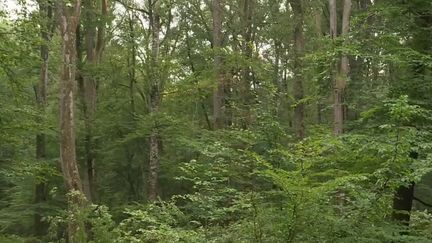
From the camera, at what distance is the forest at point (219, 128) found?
6918mm

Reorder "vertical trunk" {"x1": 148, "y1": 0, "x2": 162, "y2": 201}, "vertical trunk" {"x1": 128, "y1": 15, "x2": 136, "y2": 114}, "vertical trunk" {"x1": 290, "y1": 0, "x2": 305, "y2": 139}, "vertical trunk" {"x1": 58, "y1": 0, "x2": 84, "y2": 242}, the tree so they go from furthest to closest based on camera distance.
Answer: "vertical trunk" {"x1": 128, "y1": 15, "x2": 136, "y2": 114} < "vertical trunk" {"x1": 290, "y1": 0, "x2": 305, "y2": 139} < the tree < "vertical trunk" {"x1": 148, "y1": 0, "x2": 162, "y2": 201} < "vertical trunk" {"x1": 58, "y1": 0, "x2": 84, "y2": 242}

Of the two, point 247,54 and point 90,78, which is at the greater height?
point 247,54

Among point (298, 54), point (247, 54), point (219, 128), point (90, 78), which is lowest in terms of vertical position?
point (219, 128)

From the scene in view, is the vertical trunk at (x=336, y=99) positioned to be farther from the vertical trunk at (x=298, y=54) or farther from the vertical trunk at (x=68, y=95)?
the vertical trunk at (x=68, y=95)

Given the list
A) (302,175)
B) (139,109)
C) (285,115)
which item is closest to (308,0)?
(285,115)

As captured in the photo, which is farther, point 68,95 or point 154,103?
point 154,103

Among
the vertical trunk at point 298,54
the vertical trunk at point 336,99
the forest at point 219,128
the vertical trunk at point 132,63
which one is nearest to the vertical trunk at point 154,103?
the forest at point 219,128

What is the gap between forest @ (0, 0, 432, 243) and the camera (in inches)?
272

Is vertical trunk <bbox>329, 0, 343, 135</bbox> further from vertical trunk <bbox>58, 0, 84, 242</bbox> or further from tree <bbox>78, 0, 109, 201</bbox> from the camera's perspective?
tree <bbox>78, 0, 109, 201</bbox>

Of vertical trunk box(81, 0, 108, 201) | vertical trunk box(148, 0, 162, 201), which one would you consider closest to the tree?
vertical trunk box(81, 0, 108, 201)

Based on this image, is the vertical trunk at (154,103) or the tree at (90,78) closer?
the vertical trunk at (154,103)

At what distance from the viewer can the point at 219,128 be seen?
18.5 m

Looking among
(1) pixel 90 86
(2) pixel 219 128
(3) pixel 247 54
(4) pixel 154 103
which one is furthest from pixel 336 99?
(1) pixel 90 86

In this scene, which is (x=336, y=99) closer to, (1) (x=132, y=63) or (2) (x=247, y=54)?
(2) (x=247, y=54)
